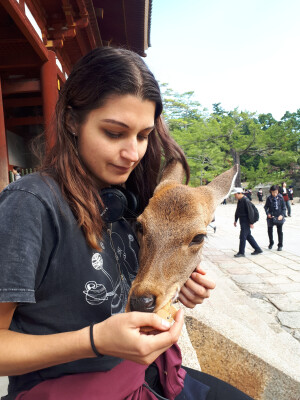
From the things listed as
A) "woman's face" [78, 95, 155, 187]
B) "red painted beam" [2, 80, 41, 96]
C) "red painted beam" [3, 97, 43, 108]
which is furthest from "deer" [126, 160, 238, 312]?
"red painted beam" [3, 97, 43, 108]

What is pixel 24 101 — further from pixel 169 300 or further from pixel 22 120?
pixel 169 300

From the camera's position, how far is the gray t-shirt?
3.69 feet

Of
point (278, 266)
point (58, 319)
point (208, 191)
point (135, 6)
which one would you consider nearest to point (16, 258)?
point (58, 319)

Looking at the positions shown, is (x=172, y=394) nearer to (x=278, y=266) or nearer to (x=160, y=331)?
(x=160, y=331)

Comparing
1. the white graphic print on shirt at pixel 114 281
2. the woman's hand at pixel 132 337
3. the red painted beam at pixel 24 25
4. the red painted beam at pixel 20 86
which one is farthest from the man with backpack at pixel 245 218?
the woman's hand at pixel 132 337

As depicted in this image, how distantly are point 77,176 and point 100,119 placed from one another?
0.30 m

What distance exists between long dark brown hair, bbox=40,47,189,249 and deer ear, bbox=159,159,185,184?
2.47 feet

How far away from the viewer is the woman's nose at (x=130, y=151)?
1.60 meters

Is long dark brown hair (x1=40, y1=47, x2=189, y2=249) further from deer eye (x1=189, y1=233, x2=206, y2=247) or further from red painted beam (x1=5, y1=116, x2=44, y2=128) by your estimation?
red painted beam (x1=5, y1=116, x2=44, y2=128)

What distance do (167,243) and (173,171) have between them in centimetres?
83

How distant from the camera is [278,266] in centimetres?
898

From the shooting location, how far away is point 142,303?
1465 mm

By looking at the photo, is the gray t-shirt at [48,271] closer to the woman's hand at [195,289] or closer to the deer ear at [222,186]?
the woman's hand at [195,289]

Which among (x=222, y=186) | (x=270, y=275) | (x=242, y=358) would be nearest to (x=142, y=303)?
(x=222, y=186)
